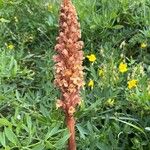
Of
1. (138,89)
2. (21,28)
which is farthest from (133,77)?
(21,28)

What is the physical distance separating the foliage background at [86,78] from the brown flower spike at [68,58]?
21 centimetres

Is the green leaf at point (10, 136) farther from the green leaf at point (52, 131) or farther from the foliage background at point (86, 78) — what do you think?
the green leaf at point (52, 131)

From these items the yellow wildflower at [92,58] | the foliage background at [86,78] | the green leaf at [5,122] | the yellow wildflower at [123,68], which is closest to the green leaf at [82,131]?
the foliage background at [86,78]

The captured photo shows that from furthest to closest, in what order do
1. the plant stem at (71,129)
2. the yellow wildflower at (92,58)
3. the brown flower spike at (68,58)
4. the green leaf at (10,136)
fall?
the yellow wildflower at (92,58) → the green leaf at (10,136) → the plant stem at (71,129) → the brown flower spike at (68,58)

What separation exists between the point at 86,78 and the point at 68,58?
116 centimetres

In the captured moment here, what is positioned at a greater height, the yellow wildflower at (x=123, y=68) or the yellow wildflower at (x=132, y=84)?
the yellow wildflower at (x=123, y=68)

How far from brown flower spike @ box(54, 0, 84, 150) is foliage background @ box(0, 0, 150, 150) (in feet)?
0.69

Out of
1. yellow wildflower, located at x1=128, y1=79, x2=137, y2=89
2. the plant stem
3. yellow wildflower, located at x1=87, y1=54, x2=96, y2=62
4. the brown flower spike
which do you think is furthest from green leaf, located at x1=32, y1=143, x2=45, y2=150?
yellow wildflower, located at x1=87, y1=54, x2=96, y2=62

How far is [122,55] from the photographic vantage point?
115 inches

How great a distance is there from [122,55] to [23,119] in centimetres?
90

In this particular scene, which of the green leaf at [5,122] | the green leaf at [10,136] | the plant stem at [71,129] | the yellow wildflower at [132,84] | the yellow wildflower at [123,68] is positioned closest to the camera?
the plant stem at [71,129]

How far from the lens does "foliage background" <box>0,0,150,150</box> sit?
2182 mm

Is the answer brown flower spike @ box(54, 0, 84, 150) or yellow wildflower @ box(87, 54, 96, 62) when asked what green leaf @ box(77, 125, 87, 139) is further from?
yellow wildflower @ box(87, 54, 96, 62)

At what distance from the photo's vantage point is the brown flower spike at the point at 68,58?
1.75 meters
